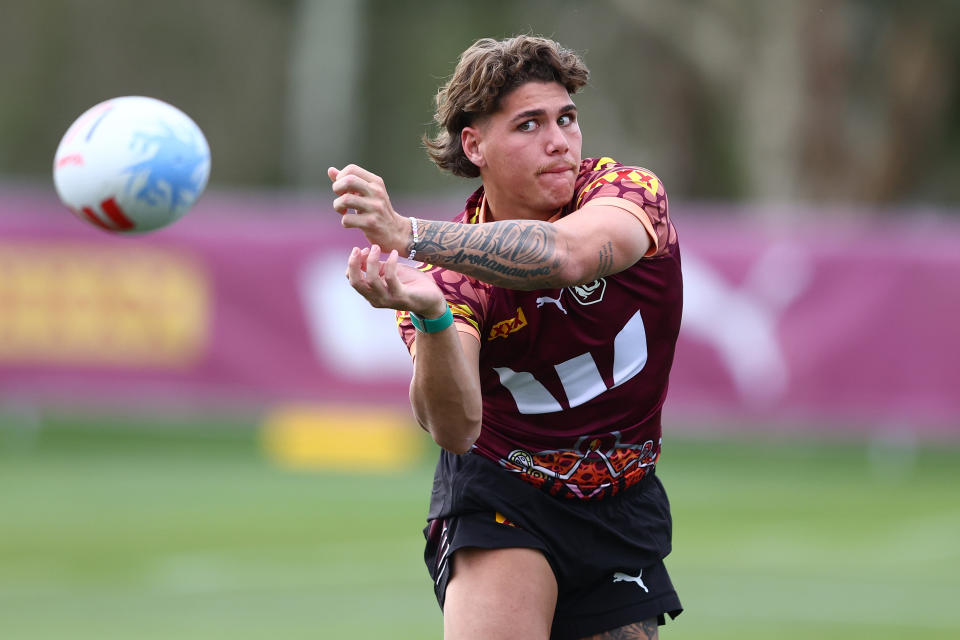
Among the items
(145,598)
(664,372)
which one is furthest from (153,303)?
(664,372)

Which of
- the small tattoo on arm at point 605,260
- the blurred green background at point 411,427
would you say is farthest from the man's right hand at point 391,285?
the blurred green background at point 411,427

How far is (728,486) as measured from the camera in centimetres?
1434

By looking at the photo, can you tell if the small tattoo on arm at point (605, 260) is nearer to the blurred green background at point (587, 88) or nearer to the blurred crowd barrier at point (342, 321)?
the blurred green background at point (587, 88)

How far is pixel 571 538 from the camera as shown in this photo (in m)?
5.25

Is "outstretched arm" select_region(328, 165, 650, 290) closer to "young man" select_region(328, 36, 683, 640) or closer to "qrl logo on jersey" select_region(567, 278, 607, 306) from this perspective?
"young man" select_region(328, 36, 683, 640)

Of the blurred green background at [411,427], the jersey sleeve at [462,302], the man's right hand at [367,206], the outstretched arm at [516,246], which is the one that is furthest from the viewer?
the blurred green background at [411,427]

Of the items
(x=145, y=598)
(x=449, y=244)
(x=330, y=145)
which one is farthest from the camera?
(x=330, y=145)

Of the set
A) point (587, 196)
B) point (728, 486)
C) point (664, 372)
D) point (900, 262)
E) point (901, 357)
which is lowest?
point (664, 372)

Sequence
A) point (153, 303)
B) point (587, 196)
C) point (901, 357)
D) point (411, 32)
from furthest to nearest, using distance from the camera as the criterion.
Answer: point (411, 32), point (153, 303), point (901, 357), point (587, 196)

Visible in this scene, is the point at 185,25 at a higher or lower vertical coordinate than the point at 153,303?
higher

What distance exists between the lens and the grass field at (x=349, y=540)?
976 cm

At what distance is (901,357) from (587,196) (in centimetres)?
958

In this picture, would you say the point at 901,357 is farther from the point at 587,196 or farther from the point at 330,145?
the point at 330,145

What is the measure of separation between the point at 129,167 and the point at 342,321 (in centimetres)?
993
